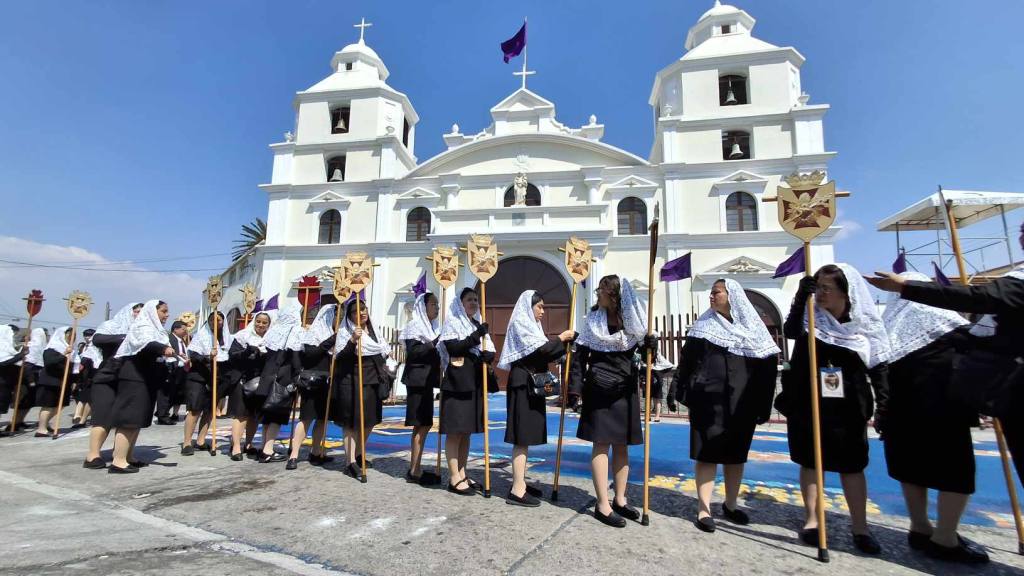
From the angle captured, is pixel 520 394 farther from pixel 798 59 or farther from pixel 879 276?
pixel 798 59

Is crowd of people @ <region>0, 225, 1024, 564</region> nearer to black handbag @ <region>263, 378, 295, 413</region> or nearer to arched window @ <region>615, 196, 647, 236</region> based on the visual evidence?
black handbag @ <region>263, 378, 295, 413</region>

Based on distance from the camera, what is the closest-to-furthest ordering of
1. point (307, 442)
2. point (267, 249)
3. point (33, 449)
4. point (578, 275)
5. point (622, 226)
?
point (578, 275) → point (33, 449) → point (307, 442) → point (622, 226) → point (267, 249)

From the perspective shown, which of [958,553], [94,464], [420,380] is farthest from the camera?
[94,464]

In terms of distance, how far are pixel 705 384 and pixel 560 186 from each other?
1596cm

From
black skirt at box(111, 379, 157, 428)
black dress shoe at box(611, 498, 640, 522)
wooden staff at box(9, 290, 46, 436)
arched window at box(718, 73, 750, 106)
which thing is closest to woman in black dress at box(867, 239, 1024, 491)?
black dress shoe at box(611, 498, 640, 522)

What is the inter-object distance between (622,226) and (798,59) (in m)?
9.48

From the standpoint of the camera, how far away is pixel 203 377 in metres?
6.41

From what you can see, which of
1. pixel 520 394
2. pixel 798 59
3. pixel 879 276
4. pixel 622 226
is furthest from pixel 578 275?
pixel 798 59

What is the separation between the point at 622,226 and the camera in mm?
18078

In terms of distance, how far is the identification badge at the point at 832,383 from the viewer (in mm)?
3057

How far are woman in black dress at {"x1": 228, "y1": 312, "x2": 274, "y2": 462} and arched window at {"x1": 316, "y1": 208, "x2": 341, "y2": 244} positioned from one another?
576 inches

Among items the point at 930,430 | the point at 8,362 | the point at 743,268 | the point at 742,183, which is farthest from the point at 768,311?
the point at 8,362

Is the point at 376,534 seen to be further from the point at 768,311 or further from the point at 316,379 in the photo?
the point at 768,311

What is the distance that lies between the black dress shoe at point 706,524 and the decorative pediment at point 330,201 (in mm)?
19395
